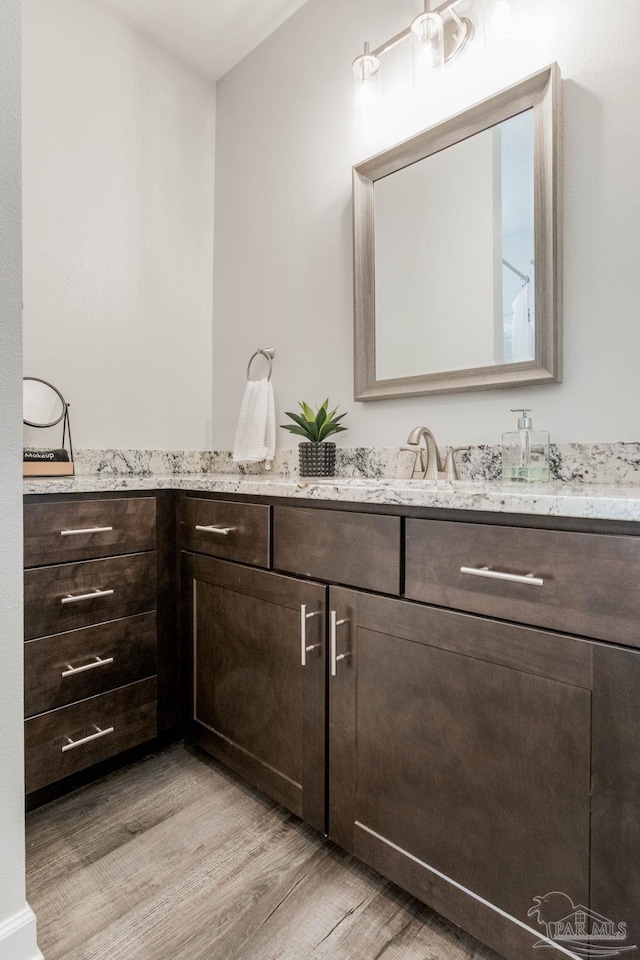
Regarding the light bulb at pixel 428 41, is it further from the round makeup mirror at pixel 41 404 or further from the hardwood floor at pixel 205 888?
the hardwood floor at pixel 205 888

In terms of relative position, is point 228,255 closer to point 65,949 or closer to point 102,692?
point 102,692

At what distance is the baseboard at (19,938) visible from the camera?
2.99 ft

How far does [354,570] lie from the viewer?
113cm

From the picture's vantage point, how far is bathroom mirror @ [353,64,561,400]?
1.34 metres

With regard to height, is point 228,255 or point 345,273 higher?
point 228,255

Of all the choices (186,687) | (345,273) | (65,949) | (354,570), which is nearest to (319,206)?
(345,273)

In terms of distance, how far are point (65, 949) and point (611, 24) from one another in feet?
7.74

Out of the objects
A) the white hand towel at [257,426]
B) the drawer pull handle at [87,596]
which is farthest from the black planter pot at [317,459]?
the drawer pull handle at [87,596]

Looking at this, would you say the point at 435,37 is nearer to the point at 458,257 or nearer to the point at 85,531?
the point at 458,257

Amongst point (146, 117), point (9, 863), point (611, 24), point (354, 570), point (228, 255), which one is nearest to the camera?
point (9, 863)

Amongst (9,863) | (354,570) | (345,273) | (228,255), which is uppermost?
(228,255)

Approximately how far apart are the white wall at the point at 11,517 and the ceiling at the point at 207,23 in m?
1.43

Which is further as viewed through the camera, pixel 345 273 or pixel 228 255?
pixel 228 255

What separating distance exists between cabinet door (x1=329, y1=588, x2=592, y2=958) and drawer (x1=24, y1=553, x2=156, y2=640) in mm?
731
